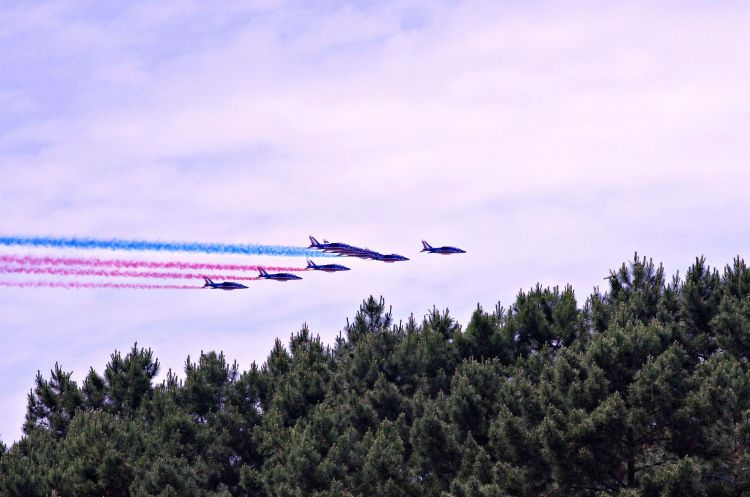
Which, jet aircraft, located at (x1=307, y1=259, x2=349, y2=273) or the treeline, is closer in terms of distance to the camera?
the treeline

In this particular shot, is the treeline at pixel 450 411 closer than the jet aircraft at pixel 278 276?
Yes

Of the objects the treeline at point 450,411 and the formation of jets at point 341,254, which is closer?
the treeline at point 450,411

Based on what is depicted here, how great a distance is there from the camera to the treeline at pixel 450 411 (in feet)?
219

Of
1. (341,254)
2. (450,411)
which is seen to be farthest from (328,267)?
(450,411)

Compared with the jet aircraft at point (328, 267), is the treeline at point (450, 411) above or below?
below

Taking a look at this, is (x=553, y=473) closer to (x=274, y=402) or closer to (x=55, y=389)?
(x=274, y=402)

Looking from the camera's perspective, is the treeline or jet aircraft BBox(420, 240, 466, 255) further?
jet aircraft BBox(420, 240, 466, 255)

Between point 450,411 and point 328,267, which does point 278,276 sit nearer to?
point 328,267

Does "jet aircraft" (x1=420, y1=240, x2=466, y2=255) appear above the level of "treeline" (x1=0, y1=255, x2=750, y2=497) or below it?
above

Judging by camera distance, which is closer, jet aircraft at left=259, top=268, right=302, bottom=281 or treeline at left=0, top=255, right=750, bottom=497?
treeline at left=0, top=255, right=750, bottom=497

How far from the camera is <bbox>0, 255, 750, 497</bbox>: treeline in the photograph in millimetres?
66625

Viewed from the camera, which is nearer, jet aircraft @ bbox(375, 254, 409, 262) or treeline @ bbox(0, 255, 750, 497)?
treeline @ bbox(0, 255, 750, 497)

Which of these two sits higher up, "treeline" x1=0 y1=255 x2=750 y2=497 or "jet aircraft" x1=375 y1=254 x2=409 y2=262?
"jet aircraft" x1=375 y1=254 x2=409 y2=262

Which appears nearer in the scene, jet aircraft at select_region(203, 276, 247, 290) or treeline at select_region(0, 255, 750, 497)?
treeline at select_region(0, 255, 750, 497)
